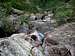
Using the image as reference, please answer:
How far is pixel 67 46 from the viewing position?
22.8 feet

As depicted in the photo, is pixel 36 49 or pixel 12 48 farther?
pixel 36 49

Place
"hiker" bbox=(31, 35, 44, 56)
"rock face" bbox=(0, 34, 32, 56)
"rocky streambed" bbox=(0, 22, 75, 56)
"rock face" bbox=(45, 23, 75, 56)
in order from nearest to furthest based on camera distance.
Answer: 1. "rock face" bbox=(0, 34, 32, 56)
2. "rocky streambed" bbox=(0, 22, 75, 56)
3. "hiker" bbox=(31, 35, 44, 56)
4. "rock face" bbox=(45, 23, 75, 56)

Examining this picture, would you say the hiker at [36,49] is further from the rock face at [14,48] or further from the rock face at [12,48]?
the rock face at [12,48]

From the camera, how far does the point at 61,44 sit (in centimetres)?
708

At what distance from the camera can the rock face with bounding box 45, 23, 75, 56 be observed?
670 cm

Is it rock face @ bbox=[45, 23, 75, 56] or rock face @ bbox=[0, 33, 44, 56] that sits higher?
rock face @ bbox=[0, 33, 44, 56]

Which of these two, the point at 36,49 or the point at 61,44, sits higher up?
the point at 36,49

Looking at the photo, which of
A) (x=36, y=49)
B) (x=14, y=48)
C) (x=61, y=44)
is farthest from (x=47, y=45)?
(x=14, y=48)

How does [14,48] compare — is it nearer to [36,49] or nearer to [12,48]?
[12,48]

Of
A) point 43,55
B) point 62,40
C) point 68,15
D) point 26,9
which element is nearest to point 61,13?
point 68,15

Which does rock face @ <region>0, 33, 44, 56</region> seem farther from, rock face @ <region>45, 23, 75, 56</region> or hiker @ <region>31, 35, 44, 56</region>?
rock face @ <region>45, 23, 75, 56</region>

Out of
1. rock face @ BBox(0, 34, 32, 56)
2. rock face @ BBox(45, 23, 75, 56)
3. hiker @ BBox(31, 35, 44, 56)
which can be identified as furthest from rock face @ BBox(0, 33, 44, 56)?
rock face @ BBox(45, 23, 75, 56)

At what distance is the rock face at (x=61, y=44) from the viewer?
670 centimetres

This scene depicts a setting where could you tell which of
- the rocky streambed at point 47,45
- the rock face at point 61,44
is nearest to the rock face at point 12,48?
the rocky streambed at point 47,45
